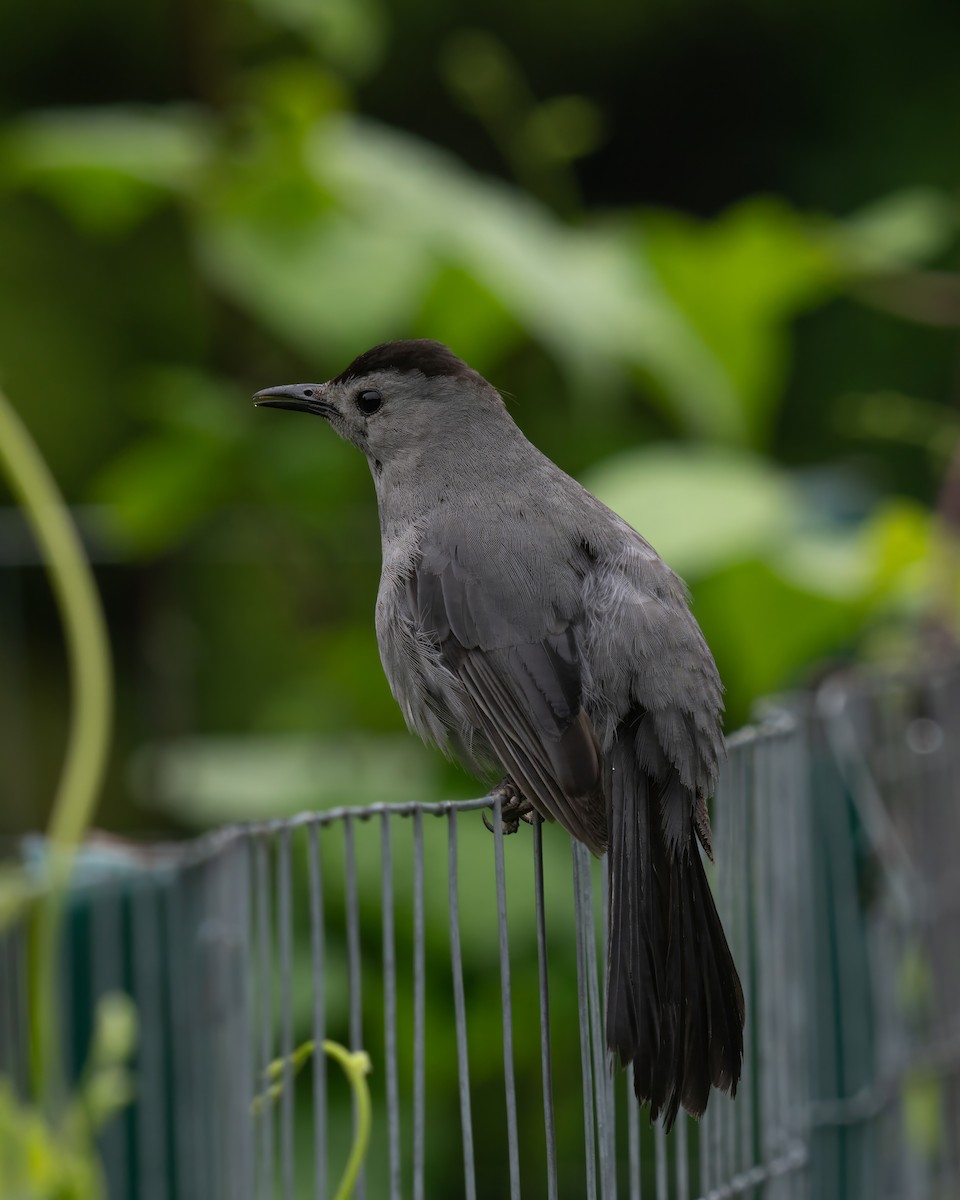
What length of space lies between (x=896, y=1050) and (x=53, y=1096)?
4.26 feet

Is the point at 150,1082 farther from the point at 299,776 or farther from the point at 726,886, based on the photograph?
the point at 726,886

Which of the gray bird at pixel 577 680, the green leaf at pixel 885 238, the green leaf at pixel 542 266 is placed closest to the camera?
the gray bird at pixel 577 680

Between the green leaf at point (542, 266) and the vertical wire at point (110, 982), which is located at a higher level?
the green leaf at point (542, 266)

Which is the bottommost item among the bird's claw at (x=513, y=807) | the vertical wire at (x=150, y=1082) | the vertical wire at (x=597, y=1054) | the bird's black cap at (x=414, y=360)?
the vertical wire at (x=150, y=1082)

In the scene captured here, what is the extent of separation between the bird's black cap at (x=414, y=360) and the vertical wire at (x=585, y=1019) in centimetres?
112

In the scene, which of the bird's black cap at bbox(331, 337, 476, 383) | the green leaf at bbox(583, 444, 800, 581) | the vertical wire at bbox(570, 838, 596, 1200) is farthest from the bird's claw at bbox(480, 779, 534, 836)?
the green leaf at bbox(583, 444, 800, 581)

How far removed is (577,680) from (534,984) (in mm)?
1518

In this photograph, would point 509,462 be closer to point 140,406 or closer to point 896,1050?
point 896,1050

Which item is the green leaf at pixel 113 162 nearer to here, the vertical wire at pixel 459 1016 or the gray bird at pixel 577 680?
the gray bird at pixel 577 680

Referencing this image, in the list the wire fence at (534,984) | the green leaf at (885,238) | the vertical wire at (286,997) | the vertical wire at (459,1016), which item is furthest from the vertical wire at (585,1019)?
the green leaf at (885,238)

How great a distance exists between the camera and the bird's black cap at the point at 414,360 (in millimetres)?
2623

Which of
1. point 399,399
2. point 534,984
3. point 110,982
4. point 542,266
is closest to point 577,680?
point 399,399

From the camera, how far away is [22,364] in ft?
17.4

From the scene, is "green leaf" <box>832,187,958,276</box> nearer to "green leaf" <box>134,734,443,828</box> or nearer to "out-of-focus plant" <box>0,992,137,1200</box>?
"green leaf" <box>134,734,443,828</box>
